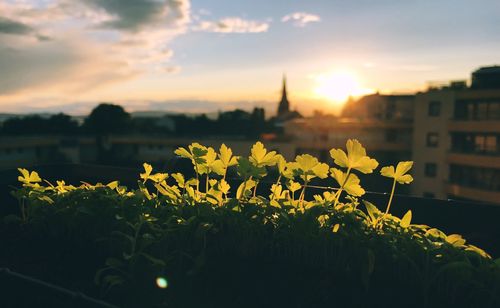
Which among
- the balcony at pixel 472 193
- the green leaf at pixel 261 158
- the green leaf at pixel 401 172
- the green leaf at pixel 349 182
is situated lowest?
the balcony at pixel 472 193

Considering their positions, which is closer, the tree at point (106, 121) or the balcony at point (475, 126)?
the balcony at point (475, 126)

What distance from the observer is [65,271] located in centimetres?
151

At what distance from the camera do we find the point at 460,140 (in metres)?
30.5

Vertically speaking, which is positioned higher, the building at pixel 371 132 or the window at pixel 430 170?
the building at pixel 371 132

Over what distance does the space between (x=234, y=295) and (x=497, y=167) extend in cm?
3090

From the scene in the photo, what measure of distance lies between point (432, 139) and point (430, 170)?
249cm

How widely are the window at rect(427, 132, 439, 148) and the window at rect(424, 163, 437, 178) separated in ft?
4.97

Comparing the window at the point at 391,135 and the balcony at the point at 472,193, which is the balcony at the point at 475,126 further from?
the window at the point at 391,135

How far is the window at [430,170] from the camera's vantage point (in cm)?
3188

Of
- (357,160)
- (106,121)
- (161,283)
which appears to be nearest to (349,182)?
(357,160)

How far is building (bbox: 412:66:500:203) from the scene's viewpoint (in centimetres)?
2794

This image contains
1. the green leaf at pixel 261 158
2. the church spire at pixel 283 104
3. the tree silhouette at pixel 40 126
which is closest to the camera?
the green leaf at pixel 261 158

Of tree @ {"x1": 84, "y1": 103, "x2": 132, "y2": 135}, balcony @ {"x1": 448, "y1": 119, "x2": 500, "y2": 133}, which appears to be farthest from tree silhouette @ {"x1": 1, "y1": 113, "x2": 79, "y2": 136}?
balcony @ {"x1": 448, "y1": 119, "x2": 500, "y2": 133}

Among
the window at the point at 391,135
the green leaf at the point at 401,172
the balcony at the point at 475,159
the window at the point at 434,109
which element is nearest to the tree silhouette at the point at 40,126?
the window at the point at 391,135
